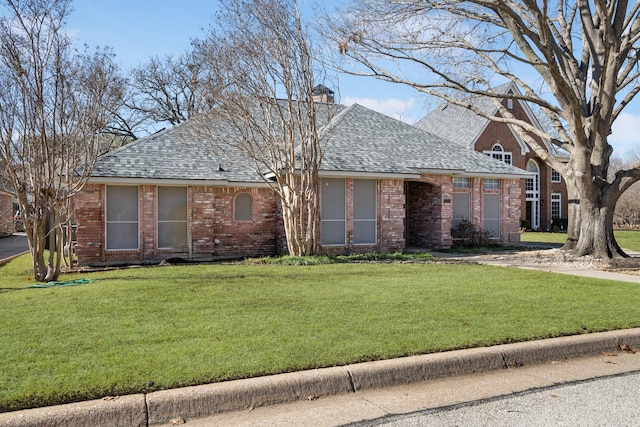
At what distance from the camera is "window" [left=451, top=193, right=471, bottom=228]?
67.4ft

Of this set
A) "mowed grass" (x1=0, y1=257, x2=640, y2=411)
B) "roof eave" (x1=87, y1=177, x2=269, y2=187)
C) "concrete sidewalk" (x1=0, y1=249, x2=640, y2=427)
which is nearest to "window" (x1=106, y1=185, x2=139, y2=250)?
"roof eave" (x1=87, y1=177, x2=269, y2=187)

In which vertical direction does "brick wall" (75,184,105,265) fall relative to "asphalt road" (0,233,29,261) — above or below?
above

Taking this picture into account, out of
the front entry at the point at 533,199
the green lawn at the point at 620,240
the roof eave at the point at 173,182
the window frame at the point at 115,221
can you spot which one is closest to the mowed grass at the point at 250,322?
the window frame at the point at 115,221

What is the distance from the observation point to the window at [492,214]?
21156mm

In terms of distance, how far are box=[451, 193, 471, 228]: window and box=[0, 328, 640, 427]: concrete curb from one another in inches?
564

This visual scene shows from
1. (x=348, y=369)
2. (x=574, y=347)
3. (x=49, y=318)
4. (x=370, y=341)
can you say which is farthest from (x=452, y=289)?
(x=49, y=318)

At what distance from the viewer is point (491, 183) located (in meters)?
21.3

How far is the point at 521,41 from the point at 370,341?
41.9 feet

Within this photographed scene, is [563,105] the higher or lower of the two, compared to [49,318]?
higher

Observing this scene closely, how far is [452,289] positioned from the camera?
31.9 ft

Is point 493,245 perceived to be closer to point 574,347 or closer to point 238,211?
point 238,211

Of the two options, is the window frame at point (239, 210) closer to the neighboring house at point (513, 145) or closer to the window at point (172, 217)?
the window at point (172, 217)

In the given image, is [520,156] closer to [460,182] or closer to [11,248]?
[460,182]

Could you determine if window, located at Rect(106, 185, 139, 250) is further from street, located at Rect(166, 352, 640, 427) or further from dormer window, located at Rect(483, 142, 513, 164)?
dormer window, located at Rect(483, 142, 513, 164)
